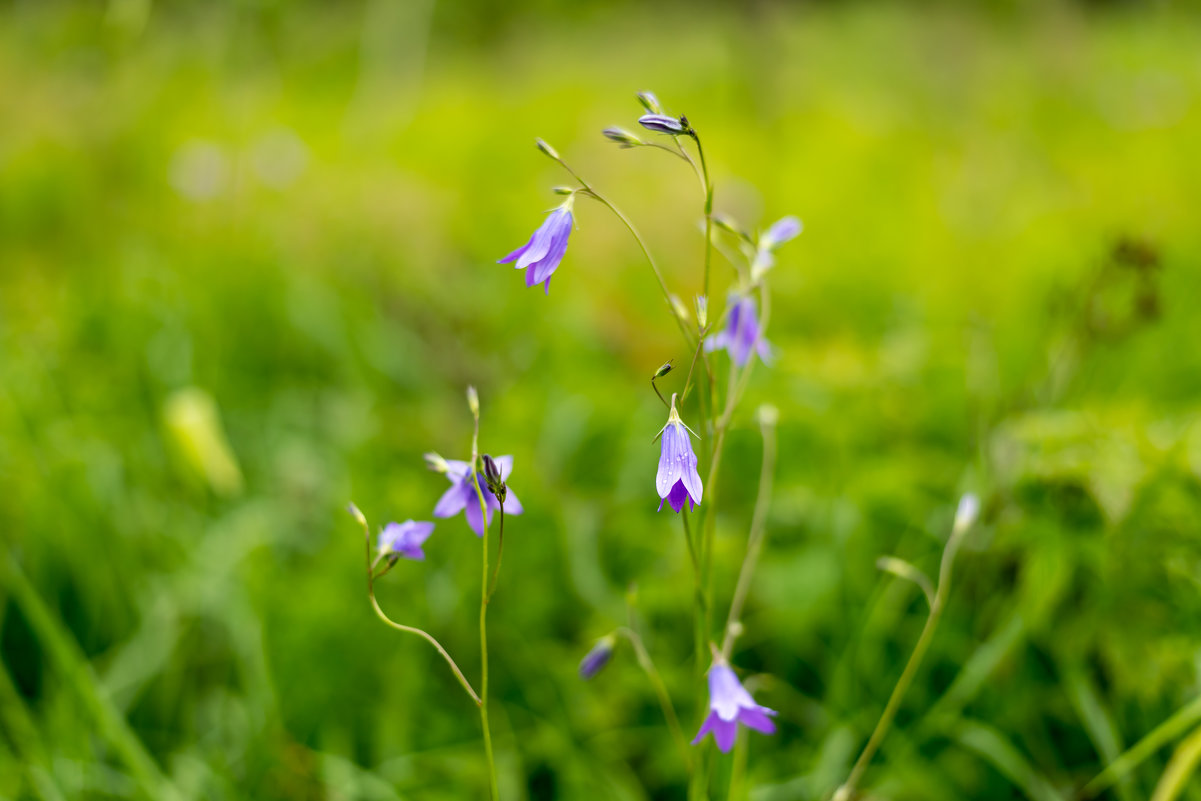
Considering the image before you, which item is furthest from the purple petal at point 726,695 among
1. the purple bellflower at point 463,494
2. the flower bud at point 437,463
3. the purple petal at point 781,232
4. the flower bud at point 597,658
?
the purple petal at point 781,232

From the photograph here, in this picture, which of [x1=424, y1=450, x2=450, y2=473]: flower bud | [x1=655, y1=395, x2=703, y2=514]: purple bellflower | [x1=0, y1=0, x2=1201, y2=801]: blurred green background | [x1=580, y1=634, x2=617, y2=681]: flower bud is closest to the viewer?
[x1=655, y1=395, x2=703, y2=514]: purple bellflower

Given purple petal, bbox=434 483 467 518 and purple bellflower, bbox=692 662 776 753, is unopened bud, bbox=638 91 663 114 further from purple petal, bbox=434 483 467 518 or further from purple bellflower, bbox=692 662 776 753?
purple bellflower, bbox=692 662 776 753

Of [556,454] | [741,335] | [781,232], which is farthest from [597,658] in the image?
[556,454]

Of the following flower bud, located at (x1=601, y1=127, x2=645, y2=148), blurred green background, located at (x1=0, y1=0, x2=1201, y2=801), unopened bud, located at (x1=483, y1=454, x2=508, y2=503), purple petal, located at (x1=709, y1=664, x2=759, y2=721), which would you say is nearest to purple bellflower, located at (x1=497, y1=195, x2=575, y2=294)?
flower bud, located at (x1=601, y1=127, x2=645, y2=148)

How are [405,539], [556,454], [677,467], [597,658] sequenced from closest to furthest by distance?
[677,467], [405,539], [597,658], [556,454]

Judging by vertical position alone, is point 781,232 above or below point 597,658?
above

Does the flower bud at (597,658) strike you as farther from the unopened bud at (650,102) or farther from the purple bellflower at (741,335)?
the unopened bud at (650,102)

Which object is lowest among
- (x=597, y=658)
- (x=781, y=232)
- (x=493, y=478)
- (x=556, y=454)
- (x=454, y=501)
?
(x=556, y=454)

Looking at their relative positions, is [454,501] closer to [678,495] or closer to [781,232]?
[678,495]
